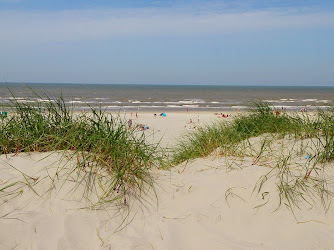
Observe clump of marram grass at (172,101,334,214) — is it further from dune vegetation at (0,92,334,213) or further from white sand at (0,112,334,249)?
white sand at (0,112,334,249)

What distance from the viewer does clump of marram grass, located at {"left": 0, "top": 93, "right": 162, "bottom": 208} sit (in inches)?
94.8

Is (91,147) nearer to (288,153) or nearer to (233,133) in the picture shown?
(288,153)

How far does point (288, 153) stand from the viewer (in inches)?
134

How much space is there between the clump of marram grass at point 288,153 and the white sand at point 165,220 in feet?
0.36

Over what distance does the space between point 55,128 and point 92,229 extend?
1.48 metres

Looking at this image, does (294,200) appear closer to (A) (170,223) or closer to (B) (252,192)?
(B) (252,192)

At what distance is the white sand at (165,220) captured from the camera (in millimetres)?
1954

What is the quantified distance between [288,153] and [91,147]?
90.2 inches

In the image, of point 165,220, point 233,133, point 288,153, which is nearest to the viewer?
point 165,220

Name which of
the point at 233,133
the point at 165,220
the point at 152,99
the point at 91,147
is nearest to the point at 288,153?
the point at 233,133

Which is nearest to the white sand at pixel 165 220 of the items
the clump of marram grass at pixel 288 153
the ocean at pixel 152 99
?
the clump of marram grass at pixel 288 153

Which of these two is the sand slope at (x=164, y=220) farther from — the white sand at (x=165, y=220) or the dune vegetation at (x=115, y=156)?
the dune vegetation at (x=115, y=156)

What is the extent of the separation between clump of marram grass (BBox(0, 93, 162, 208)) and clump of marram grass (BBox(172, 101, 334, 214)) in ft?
3.19

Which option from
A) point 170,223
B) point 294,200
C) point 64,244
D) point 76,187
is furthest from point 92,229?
point 294,200
